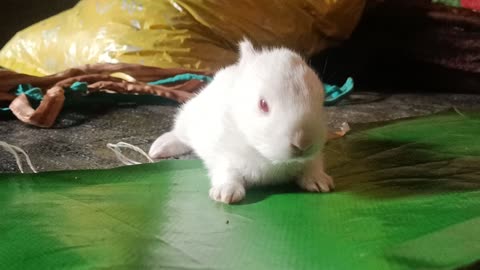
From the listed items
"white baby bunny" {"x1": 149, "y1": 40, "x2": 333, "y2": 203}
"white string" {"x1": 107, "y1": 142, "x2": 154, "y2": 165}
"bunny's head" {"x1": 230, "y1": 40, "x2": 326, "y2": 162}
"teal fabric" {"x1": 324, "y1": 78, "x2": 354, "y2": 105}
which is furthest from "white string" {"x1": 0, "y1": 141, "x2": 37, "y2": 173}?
"teal fabric" {"x1": 324, "y1": 78, "x2": 354, "y2": 105}

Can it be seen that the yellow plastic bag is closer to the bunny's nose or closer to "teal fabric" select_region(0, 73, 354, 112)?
"teal fabric" select_region(0, 73, 354, 112)

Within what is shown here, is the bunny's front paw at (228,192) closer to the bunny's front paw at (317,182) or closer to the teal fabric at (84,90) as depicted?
the bunny's front paw at (317,182)

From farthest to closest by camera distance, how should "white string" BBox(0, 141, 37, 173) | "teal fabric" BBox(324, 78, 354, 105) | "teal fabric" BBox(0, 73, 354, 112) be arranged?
"teal fabric" BBox(324, 78, 354, 105) → "teal fabric" BBox(0, 73, 354, 112) → "white string" BBox(0, 141, 37, 173)

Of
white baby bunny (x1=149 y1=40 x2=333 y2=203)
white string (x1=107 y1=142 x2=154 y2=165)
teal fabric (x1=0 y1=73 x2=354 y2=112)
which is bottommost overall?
teal fabric (x1=0 y1=73 x2=354 y2=112)

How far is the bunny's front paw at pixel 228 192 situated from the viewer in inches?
42.6

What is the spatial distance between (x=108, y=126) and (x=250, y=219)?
884 mm

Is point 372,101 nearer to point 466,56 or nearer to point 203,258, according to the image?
point 466,56

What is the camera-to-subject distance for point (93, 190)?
3.78 feet

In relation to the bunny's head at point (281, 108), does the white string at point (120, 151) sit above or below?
below

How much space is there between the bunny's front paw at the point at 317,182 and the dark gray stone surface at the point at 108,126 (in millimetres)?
410

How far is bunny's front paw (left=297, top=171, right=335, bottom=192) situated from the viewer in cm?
115

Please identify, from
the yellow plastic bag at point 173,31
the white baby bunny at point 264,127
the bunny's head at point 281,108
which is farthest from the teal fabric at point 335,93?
the bunny's head at point 281,108

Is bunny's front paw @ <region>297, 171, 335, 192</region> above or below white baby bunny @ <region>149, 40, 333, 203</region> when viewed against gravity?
below

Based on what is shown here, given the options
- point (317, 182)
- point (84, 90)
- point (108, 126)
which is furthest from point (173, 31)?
point (317, 182)
